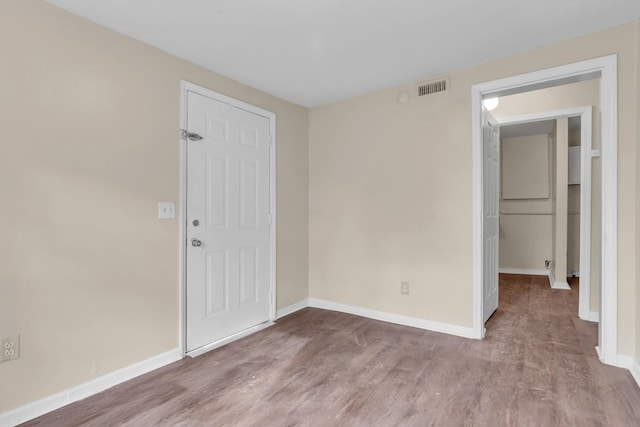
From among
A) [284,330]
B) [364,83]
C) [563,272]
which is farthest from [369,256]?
[563,272]

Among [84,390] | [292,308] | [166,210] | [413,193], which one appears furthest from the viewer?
[292,308]

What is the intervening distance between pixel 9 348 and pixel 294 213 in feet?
8.23

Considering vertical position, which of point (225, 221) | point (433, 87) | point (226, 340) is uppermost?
point (433, 87)

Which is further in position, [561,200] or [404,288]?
[561,200]

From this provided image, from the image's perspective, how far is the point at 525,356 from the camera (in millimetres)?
2459

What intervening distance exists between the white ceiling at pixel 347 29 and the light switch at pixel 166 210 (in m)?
1.17

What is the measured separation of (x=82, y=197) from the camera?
199 centimetres

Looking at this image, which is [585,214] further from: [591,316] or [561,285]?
[561,285]

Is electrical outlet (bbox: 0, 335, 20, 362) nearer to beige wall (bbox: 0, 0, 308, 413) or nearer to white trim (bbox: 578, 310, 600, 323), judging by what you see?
beige wall (bbox: 0, 0, 308, 413)

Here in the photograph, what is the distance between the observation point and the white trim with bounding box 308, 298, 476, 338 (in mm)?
2883

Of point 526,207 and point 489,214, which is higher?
point 526,207

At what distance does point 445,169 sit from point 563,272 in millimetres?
3108

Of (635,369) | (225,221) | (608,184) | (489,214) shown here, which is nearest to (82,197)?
(225,221)

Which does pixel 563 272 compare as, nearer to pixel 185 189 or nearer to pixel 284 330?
pixel 284 330
